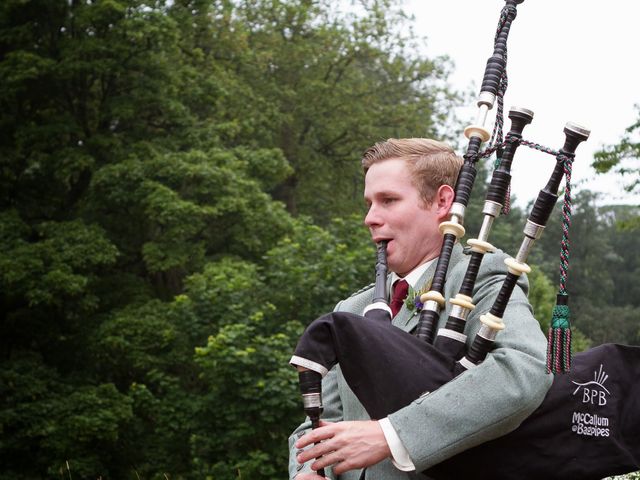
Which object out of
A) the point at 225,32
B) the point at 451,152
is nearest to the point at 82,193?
the point at 225,32

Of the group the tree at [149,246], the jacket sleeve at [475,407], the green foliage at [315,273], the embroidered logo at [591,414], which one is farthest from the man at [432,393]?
the green foliage at [315,273]

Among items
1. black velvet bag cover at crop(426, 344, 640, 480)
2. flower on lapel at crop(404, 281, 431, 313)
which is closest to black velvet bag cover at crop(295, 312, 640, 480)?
black velvet bag cover at crop(426, 344, 640, 480)

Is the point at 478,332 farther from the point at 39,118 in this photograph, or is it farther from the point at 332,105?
the point at 332,105

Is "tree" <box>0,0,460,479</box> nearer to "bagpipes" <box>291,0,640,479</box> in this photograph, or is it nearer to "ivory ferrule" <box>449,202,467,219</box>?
"ivory ferrule" <box>449,202,467,219</box>

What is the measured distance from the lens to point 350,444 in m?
2.03

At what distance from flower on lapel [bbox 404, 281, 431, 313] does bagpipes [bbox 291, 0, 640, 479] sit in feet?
0.74

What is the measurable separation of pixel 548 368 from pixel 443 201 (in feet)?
2.14

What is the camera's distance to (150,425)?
17391 mm

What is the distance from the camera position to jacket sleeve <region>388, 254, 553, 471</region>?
6.46 ft

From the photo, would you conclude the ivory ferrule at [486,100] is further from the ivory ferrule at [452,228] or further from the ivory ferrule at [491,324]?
the ivory ferrule at [491,324]

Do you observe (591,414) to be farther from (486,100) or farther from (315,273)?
(315,273)

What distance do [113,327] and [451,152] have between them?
13.9 metres

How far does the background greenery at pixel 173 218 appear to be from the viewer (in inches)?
531

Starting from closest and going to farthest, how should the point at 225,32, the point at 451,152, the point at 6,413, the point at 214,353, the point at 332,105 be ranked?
the point at 451,152, the point at 214,353, the point at 6,413, the point at 225,32, the point at 332,105
